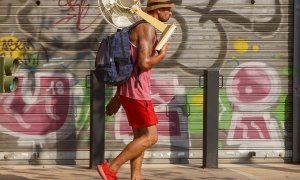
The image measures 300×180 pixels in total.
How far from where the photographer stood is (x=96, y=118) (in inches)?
380

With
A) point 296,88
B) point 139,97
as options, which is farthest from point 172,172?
point 139,97

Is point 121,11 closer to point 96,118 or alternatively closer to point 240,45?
point 96,118

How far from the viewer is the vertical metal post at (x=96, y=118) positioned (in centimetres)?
966

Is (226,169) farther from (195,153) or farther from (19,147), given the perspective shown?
(19,147)

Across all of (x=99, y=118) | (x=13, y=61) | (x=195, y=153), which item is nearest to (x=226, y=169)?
(x=195, y=153)

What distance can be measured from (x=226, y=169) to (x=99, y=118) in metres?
1.79

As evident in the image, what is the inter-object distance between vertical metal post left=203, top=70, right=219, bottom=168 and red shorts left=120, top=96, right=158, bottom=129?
272 cm

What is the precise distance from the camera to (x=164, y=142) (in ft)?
34.1

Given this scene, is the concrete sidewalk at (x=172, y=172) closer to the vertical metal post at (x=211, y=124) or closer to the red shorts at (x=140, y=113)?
the vertical metal post at (x=211, y=124)

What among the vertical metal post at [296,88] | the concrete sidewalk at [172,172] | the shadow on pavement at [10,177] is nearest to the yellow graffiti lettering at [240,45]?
the vertical metal post at [296,88]

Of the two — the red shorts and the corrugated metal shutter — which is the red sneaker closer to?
the red shorts

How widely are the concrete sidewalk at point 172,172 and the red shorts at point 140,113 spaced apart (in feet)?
6.30

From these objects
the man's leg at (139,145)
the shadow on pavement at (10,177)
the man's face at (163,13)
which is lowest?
the shadow on pavement at (10,177)

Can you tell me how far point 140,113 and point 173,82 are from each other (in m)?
3.28
